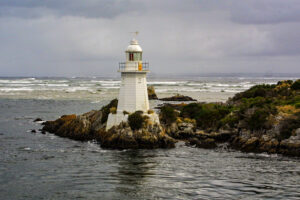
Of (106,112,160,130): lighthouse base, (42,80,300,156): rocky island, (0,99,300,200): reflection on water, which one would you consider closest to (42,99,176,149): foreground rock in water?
(42,80,300,156): rocky island

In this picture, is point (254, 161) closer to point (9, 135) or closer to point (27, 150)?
point (27, 150)

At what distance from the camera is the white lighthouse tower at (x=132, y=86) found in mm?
29234

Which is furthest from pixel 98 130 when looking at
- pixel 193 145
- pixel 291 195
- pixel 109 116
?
pixel 291 195

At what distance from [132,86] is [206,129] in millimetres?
6603

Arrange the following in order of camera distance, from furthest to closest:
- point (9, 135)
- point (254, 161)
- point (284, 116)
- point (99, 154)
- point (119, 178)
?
point (9, 135), point (284, 116), point (99, 154), point (254, 161), point (119, 178)

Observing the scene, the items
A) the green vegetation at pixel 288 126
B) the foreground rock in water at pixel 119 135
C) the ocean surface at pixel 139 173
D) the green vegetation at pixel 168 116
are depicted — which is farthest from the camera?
the green vegetation at pixel 168 116

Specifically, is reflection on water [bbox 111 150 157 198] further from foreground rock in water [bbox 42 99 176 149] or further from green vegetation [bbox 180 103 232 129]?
green vegetation [bbox 180 103 232 129]

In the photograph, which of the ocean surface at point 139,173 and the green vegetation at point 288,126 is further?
the green vegetation at point 288,126

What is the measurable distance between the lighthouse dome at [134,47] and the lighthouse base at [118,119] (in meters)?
4.61

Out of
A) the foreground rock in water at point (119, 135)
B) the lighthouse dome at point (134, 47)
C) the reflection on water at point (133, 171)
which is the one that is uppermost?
the lighthouse dome at point (134, 47)

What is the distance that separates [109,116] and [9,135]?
882 cm

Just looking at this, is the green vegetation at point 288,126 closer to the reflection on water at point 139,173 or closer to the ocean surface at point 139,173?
the ocean surface at point 139,173

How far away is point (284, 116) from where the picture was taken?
2814 centimetres

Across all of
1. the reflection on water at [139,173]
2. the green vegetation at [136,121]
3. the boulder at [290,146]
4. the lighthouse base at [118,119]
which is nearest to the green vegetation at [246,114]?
the boulder at [290,146]
